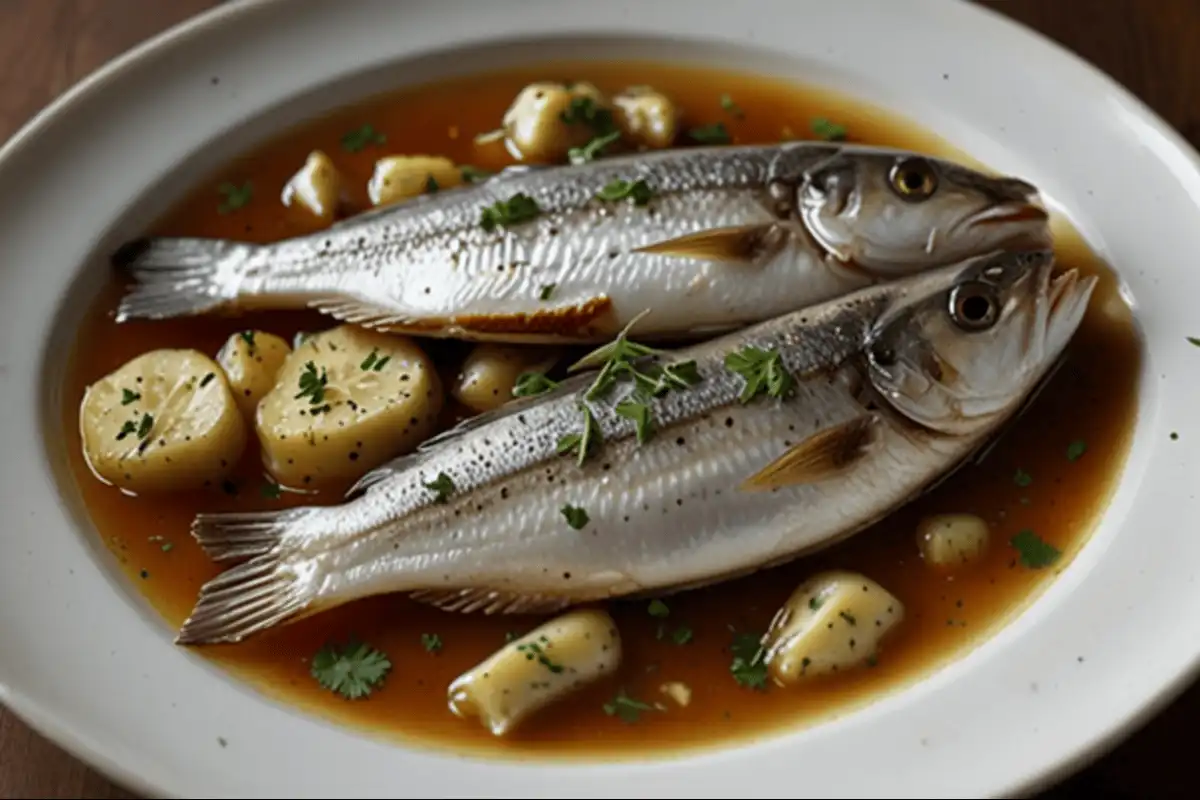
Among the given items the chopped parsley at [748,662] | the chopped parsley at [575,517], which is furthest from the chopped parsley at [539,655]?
the chopped parsley at [748,662]

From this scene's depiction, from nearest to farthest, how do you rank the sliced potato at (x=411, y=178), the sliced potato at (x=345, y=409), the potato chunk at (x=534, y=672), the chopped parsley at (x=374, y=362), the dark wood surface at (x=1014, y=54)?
the potato chunk at (x=534, y=672)
the sliced potato at (x=345, y=409)
the chopped parsley at (x=374, y=362)
the sliced potato at (x=411, y=178)
the dark wood surface at (x=1014, y=54)

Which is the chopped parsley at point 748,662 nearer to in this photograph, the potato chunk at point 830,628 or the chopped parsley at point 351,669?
the potato chunk at point 830,628

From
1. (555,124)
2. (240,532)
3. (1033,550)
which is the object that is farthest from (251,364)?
(1033,550)

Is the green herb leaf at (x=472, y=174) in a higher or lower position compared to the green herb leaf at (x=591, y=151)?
lower

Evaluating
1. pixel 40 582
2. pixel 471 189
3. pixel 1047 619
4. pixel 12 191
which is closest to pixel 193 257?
pixel 12 191

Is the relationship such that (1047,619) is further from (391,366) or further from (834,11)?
(834,11)

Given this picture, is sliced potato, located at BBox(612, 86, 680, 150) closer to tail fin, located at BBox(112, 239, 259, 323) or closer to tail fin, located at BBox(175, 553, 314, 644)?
tail fin, located at BBox(112, 239, 259, 323)
